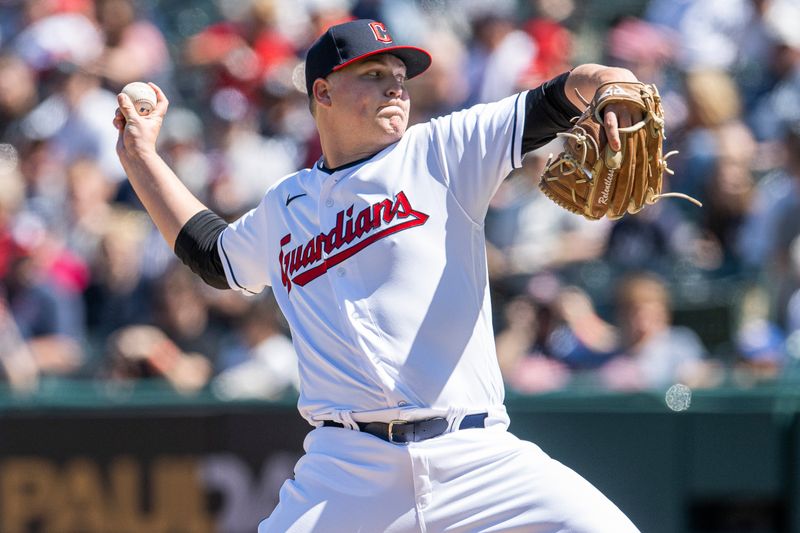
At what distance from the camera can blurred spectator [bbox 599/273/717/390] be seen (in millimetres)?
6262

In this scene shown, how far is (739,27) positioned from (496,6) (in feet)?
5.19

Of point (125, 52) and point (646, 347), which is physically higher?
point (125, 52)

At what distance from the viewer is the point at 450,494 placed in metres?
3.23

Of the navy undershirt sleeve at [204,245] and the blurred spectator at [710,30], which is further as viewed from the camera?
the blurred spectator at [710,30]

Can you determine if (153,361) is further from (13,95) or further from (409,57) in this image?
(409,57)

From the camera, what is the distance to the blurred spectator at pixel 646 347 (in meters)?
6.26

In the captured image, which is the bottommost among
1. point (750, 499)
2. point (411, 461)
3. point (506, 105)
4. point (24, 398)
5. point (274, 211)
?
point (750, 499)

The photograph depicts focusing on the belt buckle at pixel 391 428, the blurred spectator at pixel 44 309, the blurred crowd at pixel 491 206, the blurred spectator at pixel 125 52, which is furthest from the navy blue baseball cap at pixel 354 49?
the blurred spectator at pixel 125 52

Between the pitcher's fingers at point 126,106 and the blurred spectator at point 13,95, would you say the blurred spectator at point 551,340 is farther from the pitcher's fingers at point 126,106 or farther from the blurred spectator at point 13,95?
the blurred spectator at point 13,95

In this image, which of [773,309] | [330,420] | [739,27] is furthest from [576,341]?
[330,420]

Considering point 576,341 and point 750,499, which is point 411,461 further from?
point 576,341

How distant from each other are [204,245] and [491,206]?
3.94 metres

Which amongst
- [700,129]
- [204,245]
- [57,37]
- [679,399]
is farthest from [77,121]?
[204,245]

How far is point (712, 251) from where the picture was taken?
709cm
